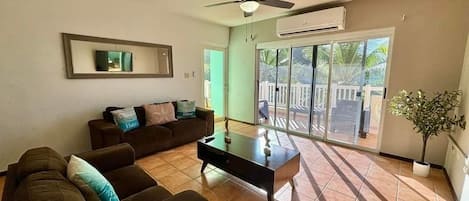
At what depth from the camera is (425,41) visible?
2936mm

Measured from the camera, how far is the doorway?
538 centimetres

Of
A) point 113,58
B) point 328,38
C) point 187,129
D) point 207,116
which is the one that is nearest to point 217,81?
point 207,116

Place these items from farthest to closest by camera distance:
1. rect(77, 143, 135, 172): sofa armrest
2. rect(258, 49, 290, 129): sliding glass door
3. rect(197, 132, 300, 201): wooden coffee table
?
rect(258, 49, 290, 129): sliding glass door
rect(197, 132, 300, 201): wooden coffee table
rect(77, 143, 135, 172): sofa armrest

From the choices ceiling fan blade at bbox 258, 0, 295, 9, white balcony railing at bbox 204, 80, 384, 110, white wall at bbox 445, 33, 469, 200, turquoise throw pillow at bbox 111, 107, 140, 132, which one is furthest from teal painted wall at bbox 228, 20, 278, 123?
white wall at bbox 445, 33, 469, 200

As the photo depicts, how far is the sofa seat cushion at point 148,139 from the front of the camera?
3.13 meters

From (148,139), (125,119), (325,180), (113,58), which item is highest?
(113,58)

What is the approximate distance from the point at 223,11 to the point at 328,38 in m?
1.98

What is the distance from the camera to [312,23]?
3736 mm

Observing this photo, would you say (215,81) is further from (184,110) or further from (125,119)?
(125,119)

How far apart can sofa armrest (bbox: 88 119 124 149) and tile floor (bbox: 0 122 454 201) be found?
0.53m

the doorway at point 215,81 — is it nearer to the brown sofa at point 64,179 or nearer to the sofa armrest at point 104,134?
the sofa armrest at point 104,134

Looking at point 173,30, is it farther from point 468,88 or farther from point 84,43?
point 468,88

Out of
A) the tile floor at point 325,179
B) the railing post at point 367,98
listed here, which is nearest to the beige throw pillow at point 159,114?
the tile floor at point 325,179

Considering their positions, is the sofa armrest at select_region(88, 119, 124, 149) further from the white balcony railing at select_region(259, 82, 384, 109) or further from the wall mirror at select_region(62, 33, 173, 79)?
the white balcony railing at select_region(259, 82, 384, 109)
